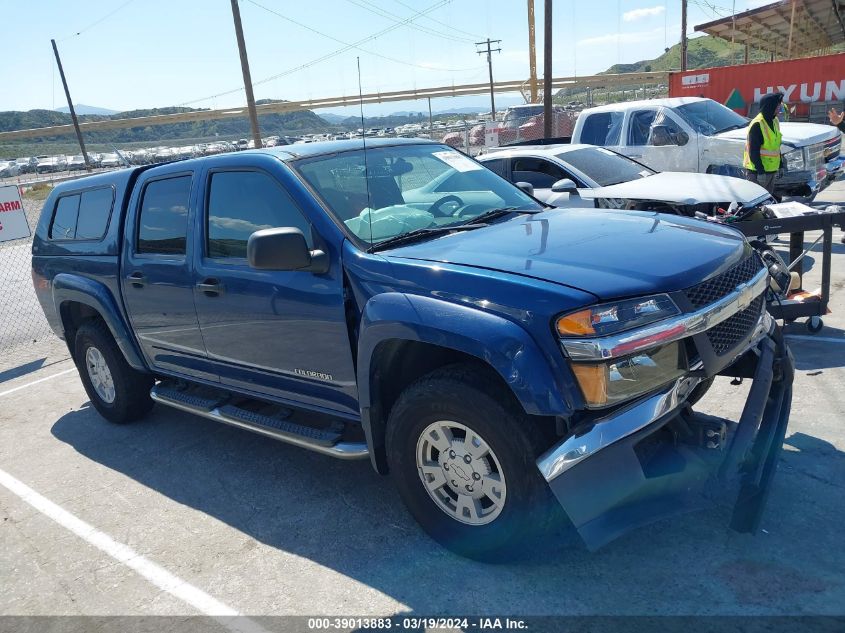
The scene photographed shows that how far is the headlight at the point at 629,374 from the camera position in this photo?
264 centimetres

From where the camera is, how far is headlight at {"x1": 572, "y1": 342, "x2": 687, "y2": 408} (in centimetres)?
264

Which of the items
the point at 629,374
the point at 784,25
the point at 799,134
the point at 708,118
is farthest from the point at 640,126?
the point at 784,25

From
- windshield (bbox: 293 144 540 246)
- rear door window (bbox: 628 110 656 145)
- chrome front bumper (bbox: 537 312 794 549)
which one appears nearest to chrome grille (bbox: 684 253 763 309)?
chrome front bumper (bbox: 537 312 794 549)

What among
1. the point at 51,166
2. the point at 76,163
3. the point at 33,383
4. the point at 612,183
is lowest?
the point at 51,166

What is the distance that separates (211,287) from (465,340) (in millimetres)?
1881

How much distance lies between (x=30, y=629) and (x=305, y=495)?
150cm

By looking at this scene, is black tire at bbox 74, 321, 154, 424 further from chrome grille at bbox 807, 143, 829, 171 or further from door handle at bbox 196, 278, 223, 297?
chrome grille at bbox 807, 143, 829, 171

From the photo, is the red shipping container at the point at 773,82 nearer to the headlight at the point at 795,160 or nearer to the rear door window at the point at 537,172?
the headlight at the point at 795,160

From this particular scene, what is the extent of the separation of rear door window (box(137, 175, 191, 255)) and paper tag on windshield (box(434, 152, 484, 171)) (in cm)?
165

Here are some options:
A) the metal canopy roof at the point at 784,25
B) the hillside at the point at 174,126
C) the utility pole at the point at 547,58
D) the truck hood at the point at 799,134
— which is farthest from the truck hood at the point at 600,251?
the hillside at the point at 174,126

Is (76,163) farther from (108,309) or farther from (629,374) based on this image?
(629,374)

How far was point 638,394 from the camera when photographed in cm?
273

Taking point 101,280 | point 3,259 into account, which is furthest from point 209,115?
point 101,280

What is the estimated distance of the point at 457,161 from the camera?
4.57m
